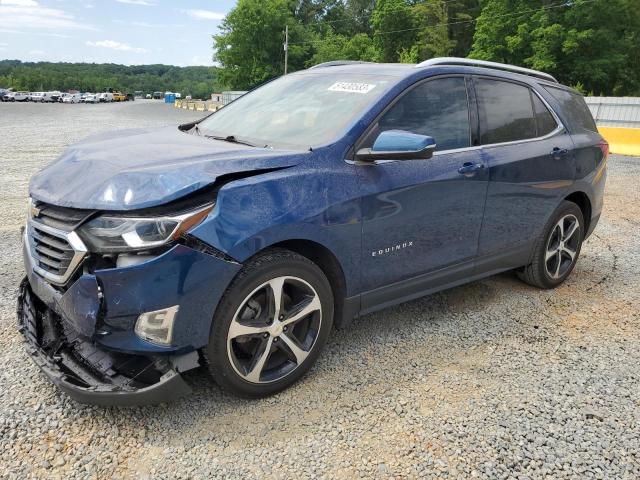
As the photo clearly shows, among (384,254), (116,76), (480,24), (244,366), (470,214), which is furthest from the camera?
(116,76)

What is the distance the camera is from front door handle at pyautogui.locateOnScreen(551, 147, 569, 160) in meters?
4.24

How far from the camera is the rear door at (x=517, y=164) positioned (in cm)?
378

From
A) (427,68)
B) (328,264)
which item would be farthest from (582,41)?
(328,264)

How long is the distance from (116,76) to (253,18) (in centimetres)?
10816

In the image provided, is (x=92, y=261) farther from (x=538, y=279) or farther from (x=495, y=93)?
(x=538, y=279)

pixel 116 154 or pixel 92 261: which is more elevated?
pixel 116 154

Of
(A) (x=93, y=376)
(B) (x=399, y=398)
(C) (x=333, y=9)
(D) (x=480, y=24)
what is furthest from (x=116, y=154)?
(C) (x=333, y=9)

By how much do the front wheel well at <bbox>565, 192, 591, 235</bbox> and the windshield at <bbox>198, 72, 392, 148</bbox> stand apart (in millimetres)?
2328

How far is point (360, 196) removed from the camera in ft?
9.66

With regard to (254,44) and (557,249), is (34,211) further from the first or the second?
(254,44)

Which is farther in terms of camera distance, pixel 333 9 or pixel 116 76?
pixel 116 76

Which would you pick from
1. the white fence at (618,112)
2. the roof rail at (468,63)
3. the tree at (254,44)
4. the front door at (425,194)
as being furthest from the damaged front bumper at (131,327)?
the tree at (254,44)

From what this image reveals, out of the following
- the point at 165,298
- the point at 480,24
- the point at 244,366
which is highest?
the point at 480,24

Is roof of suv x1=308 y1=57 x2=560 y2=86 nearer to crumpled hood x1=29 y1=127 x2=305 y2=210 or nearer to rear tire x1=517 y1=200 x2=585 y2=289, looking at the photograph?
crumpled hood x1=29 y1=127 x2=305 y2=210
